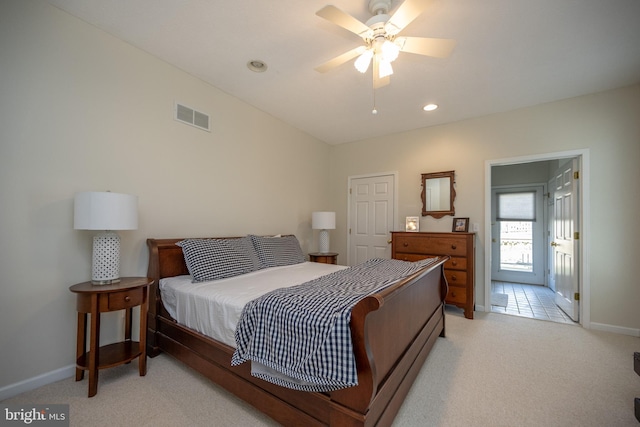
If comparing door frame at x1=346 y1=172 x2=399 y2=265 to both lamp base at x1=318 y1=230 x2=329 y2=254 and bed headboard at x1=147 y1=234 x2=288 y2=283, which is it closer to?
lamp base at x1=318 y1=230 x2=329 y2=254

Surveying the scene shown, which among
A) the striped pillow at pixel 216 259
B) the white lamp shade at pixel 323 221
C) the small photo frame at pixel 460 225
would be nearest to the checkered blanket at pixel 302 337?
the striped pillow at pixel 216 259

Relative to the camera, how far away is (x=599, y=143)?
9.80 feet

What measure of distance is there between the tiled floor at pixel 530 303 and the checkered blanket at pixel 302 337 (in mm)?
3195

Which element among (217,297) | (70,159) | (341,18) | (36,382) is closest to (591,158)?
(341,18)

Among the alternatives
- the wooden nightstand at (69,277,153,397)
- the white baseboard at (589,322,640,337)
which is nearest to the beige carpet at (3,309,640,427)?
the wooden nightstand at (69,277,153,397)

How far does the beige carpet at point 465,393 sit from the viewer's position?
61.5 inches

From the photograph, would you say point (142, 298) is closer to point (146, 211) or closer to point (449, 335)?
point (146, 211)

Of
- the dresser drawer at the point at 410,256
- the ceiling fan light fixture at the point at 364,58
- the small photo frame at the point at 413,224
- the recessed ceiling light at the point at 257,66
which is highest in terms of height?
the recessed ceiling light at the point at 257,66

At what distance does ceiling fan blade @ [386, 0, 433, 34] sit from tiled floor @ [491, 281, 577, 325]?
3686 mm

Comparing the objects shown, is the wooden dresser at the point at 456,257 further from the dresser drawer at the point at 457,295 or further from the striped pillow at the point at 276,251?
the striped pillow at the point at 276,251

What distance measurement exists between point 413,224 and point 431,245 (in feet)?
1.90

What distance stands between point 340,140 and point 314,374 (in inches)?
166

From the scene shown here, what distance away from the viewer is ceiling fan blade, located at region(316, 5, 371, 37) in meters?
1.57

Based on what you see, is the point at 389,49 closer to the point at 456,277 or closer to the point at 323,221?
the point at 323,221
